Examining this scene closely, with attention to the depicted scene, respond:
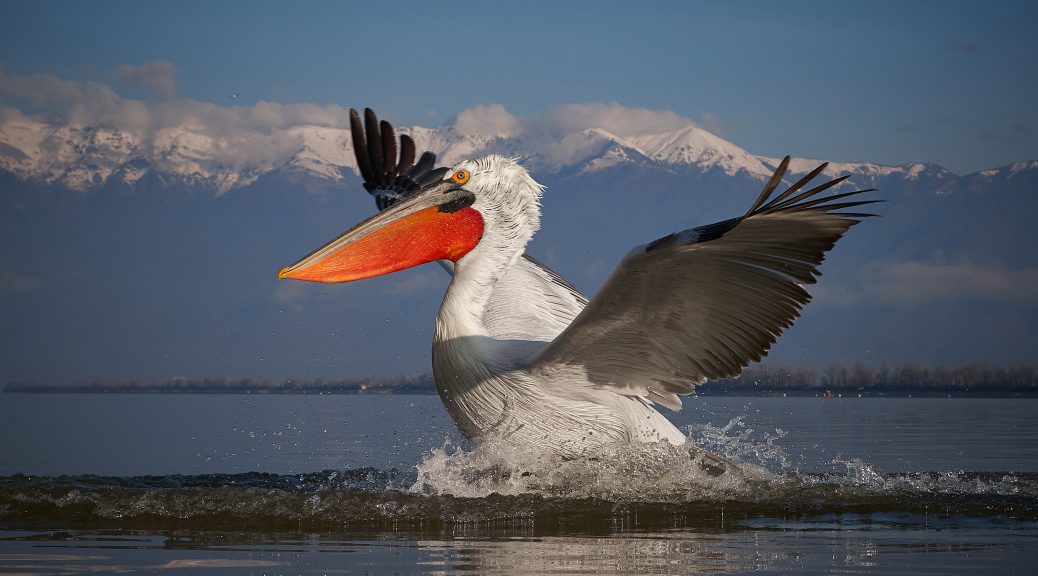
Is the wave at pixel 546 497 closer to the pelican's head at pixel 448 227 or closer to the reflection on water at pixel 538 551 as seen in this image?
the reflection on water at pixel 538 551

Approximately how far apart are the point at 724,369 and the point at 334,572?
2.96 meters

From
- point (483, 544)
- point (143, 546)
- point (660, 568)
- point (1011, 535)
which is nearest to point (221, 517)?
point (143, 546)

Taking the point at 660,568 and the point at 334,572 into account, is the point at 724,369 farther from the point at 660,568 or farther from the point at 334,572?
the point at 334,572

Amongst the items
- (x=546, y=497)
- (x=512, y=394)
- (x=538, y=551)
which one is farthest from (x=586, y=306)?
(x=538, y=551)

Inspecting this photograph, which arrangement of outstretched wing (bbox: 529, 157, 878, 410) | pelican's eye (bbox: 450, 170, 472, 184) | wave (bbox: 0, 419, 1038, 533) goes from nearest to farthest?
outstretched wing (bbox: 529, 157, 878, 410) → wave (bbox: 0, 419, 1038, 533) → pelican's eye (bbox: 450, 170, 472, 184)

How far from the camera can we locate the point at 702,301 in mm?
6270

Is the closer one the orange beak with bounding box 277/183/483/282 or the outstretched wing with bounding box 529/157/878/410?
the outstretched wing with bounding box 529/157/878/410

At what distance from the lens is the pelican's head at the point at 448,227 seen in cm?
720

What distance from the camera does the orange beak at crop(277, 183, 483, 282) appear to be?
719 centimetres

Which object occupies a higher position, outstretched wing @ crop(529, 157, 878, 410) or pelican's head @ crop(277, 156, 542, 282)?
pelican's head @ crop(277, 156, 542, 282)

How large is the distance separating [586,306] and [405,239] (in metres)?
1.69

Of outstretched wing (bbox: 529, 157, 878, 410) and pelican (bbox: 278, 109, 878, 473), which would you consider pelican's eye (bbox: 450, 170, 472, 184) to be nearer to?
pelican (bbox: 278, 109, 878, 473)

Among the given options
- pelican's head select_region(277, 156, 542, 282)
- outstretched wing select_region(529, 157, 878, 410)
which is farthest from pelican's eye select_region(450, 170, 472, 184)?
outstretched wing select_region(529, 157, 878, 410)

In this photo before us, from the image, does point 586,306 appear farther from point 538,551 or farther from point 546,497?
point 538,551
